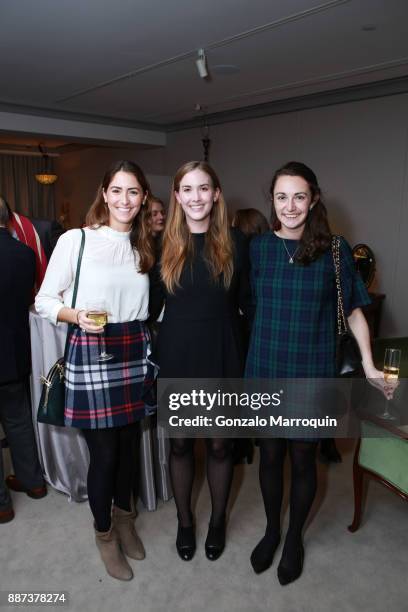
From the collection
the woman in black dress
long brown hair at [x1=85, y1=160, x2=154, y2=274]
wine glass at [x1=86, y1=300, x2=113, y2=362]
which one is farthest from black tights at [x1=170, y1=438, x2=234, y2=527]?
long brown hair at [x1=85, y1=160, x2=154, y2=274]

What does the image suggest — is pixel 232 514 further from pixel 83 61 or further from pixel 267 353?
pixel 83 61

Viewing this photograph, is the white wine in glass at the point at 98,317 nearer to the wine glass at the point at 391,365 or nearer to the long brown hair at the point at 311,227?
the long brown hair at the point at 311,227

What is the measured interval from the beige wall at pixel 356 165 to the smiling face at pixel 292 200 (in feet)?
7.15

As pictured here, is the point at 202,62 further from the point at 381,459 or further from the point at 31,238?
the point at 381,459

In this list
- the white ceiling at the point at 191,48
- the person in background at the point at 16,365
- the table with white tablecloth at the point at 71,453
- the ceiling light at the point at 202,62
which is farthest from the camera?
the ceiling light at the point at 202,62

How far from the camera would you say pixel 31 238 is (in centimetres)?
257

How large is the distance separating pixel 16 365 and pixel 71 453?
578mm

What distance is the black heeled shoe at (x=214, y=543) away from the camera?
2051 mm

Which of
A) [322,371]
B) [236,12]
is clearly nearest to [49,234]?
[236,12]

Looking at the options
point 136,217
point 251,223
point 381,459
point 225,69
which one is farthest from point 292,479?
point 225,69

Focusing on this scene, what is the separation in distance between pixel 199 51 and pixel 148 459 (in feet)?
8.63

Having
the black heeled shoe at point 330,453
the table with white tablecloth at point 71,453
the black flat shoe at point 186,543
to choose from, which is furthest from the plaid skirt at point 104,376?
the black heeled shoe at point 330,453

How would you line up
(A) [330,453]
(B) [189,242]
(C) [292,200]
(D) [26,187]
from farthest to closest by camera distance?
1. (D) [26,187]
2. (A) [330,453]
3. (B) [189,242]
4. (C) [292,200]

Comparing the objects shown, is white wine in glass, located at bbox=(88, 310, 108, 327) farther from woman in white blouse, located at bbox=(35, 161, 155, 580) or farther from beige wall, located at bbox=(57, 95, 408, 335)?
beige wall, located at bbox=(57, 95, 408, 335)
